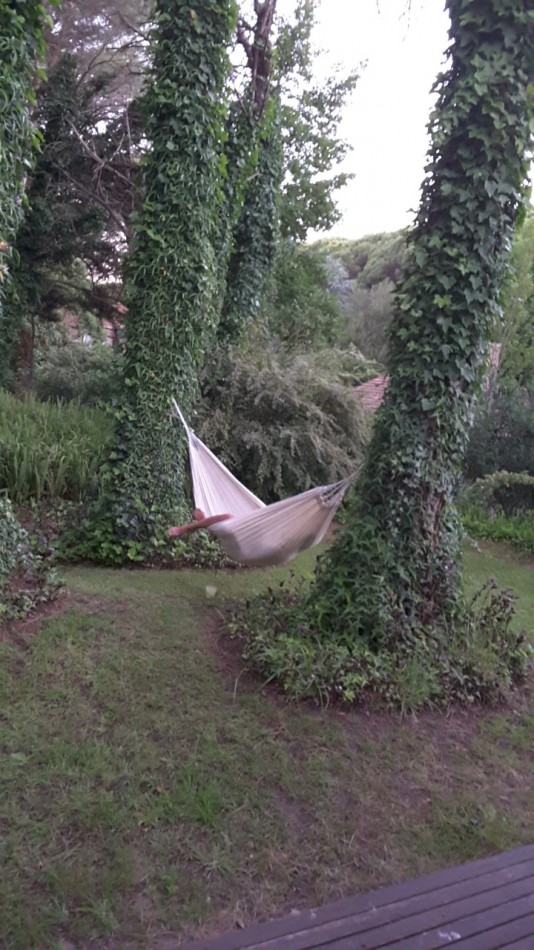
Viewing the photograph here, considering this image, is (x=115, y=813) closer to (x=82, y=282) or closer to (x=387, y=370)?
(x=387, y=370)

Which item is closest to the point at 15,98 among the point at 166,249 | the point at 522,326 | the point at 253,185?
the point at 166,249

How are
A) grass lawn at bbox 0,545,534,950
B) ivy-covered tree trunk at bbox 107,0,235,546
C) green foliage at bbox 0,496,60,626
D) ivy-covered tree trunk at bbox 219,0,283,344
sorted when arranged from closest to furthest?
grass lawn at bbox 0,545,534,950 → green foliage at bbox 0,496,60,626 → ivy-covered tree trunk at bbox 107,0,235,546 → ivy-covered tree trunk at bbox 219,0,283,344

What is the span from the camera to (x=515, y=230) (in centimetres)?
454

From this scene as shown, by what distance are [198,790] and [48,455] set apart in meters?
4.25

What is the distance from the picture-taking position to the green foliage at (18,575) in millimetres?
4562

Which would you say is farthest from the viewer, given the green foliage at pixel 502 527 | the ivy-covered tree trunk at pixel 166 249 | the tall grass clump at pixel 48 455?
the green foliage at pixel 502 527

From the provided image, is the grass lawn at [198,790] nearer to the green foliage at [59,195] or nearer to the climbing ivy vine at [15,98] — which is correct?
the climbing ivy vine at [15,98]

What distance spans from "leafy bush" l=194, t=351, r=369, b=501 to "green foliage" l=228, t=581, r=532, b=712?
3795mm

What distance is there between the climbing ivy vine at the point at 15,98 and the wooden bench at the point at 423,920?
3.33 meters

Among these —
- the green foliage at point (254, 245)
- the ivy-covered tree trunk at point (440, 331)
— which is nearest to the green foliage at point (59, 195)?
the green foliage at point (254, 245)

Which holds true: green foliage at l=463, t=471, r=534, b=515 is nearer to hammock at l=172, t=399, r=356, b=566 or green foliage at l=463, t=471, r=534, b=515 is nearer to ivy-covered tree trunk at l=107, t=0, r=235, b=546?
ivy-covered tree trunk at l=107, t=0, r=235, b=546

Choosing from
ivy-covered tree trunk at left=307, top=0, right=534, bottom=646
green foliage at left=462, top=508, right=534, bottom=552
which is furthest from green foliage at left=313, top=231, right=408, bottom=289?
ivy-covered tree trunk at left=307, top=0, right=534, bottom=646

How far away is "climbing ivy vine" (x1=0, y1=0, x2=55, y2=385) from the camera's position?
13.6ft

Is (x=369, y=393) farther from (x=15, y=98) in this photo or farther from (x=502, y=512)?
(x=15, y=98)
